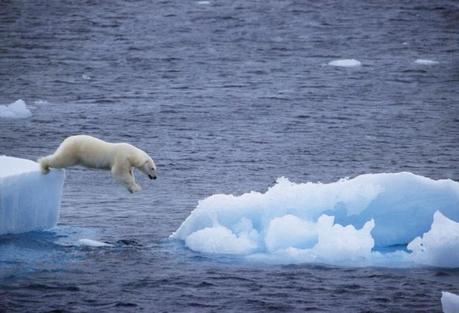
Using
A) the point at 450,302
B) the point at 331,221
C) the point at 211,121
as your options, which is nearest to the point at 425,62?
the point at 211,121

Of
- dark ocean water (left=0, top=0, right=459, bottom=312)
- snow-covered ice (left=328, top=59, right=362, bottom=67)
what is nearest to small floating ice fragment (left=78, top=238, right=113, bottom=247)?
dark ocean water (left=0, top=0, right=459, bottom=312)

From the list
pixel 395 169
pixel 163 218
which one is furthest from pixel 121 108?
pixel 163 218

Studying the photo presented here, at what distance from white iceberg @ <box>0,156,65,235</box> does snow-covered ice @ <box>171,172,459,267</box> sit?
4.72ft

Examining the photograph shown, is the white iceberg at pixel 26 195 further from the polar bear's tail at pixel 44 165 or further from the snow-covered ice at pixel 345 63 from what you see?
the snow-covered ice at pixel 345 63

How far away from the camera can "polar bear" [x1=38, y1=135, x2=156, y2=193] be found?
1108 cm

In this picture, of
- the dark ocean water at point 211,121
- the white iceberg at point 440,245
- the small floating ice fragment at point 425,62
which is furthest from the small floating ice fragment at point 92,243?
the small floating ice fragment at point 425,62

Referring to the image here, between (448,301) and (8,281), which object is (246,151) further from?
(448,301)

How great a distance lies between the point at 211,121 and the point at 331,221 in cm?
841

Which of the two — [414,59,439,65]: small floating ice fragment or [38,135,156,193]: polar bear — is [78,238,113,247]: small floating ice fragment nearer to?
[38,135,156,193]: polar bear

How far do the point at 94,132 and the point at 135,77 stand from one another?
15.9 feet

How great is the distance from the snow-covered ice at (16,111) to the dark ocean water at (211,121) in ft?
0.88

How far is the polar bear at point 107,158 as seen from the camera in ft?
36.3

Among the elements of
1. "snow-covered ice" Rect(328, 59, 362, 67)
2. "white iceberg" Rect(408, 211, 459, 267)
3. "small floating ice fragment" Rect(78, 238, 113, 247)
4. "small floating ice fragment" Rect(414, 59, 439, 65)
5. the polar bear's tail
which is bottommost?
"small floating ice fragment" Rect(78, 238, 113, 247)

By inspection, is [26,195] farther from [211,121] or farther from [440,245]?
[211,121]
